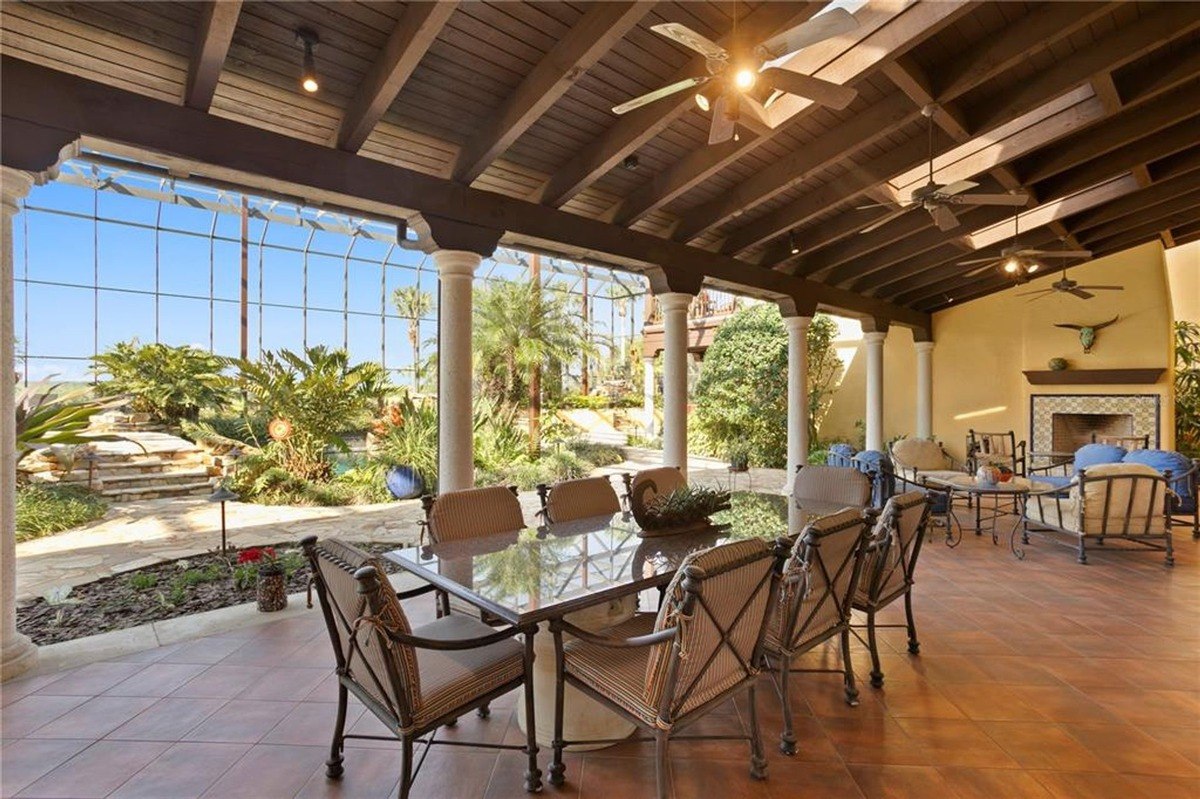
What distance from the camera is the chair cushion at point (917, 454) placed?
7.18m

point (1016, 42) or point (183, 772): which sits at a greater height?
point (1016, 42)

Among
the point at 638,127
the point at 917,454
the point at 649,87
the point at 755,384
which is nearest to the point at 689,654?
the point at 638,127

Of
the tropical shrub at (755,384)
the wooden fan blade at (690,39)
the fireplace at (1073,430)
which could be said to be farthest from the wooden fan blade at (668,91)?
the fireplace at (1073,430)

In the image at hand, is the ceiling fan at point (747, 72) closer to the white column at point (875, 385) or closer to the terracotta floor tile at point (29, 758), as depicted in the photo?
the terracotta floor tile at point (29, 758)

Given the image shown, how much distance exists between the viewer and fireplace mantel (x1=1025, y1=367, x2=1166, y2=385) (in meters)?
7.84

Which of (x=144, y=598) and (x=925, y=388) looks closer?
(x=144, y=598)

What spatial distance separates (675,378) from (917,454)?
3850 mm

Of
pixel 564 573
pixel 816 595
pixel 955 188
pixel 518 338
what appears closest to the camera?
pixel 564 573

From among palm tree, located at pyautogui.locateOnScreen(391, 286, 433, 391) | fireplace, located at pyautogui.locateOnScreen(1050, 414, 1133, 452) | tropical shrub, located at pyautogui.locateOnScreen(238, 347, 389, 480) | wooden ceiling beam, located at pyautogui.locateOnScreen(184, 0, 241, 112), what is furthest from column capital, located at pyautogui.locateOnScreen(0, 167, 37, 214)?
palm tree, located at pyautogui.locateOnScreen(391, 286, 433, 391)

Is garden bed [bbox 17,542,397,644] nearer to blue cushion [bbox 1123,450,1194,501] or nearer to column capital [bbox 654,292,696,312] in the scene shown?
column capital [bbox 654,292,696,312]

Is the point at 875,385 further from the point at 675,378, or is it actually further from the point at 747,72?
the point at 747,72

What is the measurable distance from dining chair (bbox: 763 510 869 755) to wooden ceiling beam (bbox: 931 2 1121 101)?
2842 millimetres

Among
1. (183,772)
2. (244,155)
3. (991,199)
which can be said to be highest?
(991,199)

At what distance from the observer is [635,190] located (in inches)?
188
